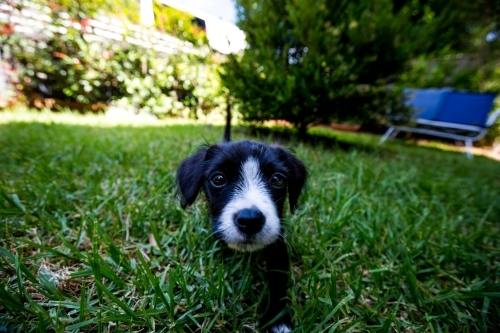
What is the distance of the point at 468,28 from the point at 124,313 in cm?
A: 1452

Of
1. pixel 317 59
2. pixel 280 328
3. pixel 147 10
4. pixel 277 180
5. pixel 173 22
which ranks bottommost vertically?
pixel 280 328

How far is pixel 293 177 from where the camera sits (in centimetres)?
176

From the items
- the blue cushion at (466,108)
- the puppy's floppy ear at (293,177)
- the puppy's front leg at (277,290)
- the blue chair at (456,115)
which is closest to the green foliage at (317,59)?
the puppy's floppy ear at (293,177)

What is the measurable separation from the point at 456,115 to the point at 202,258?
925 cm

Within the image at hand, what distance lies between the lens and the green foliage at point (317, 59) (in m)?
3.95

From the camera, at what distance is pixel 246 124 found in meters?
4.98

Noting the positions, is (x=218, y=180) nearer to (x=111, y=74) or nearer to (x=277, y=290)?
(x=277, y=290)

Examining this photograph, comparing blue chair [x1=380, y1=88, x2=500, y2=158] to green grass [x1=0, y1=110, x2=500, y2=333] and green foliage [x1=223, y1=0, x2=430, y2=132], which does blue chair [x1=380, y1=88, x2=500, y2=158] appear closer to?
green foliage [x1=223, y1=0, x2=430, y2=132]

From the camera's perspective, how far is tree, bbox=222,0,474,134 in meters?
3.96

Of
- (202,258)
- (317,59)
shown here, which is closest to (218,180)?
(202,258)

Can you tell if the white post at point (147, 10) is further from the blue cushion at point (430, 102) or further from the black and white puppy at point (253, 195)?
the blue cushion at point (430, 102)

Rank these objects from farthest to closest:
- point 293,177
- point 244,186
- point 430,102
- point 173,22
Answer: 1. point 430,102
2. point 173,22
3. point 293,177
4. point 244,186

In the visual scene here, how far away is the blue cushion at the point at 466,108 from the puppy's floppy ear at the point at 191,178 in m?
8.99

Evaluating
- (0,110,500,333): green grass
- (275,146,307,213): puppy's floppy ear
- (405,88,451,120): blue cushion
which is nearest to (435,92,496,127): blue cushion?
(405,88,451,120): blue cushion
